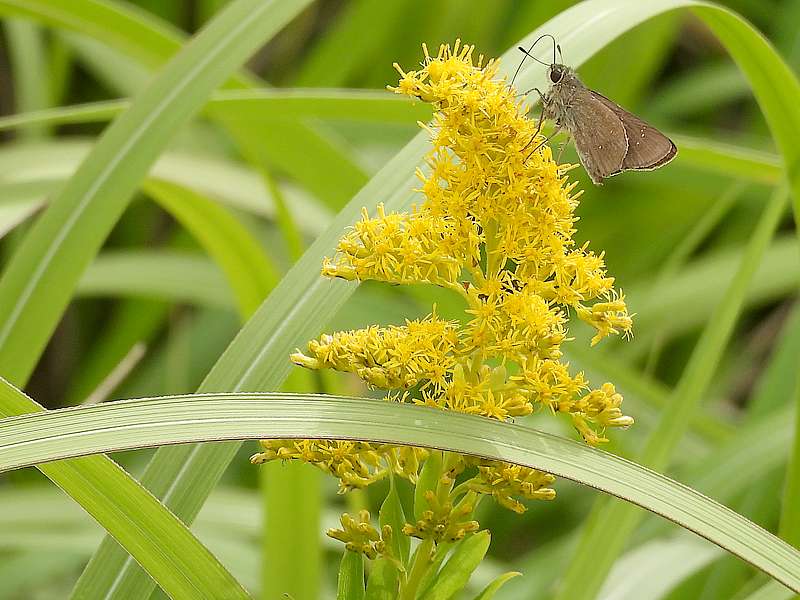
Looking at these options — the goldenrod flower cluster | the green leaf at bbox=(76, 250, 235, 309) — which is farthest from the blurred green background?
the goldenrod flower cluster

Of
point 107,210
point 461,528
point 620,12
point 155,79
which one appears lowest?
point 461,528

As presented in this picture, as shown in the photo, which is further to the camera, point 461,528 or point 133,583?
point 133,583

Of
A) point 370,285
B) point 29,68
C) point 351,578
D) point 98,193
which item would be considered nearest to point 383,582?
point 351,578

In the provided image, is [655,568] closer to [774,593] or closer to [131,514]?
[774,593]

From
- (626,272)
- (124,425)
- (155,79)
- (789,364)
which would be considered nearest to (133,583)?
(124,425)

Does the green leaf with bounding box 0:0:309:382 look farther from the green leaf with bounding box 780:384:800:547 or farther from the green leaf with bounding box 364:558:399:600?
the green leaf with bounding box 780:384:800:547

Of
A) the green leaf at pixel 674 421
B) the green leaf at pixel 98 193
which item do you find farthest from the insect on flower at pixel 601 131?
the green leaf at pixel 98 193

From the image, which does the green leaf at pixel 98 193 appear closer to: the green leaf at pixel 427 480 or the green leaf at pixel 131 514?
the green leaf at pixel 131 514

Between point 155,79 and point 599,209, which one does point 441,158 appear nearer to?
point 155,79
